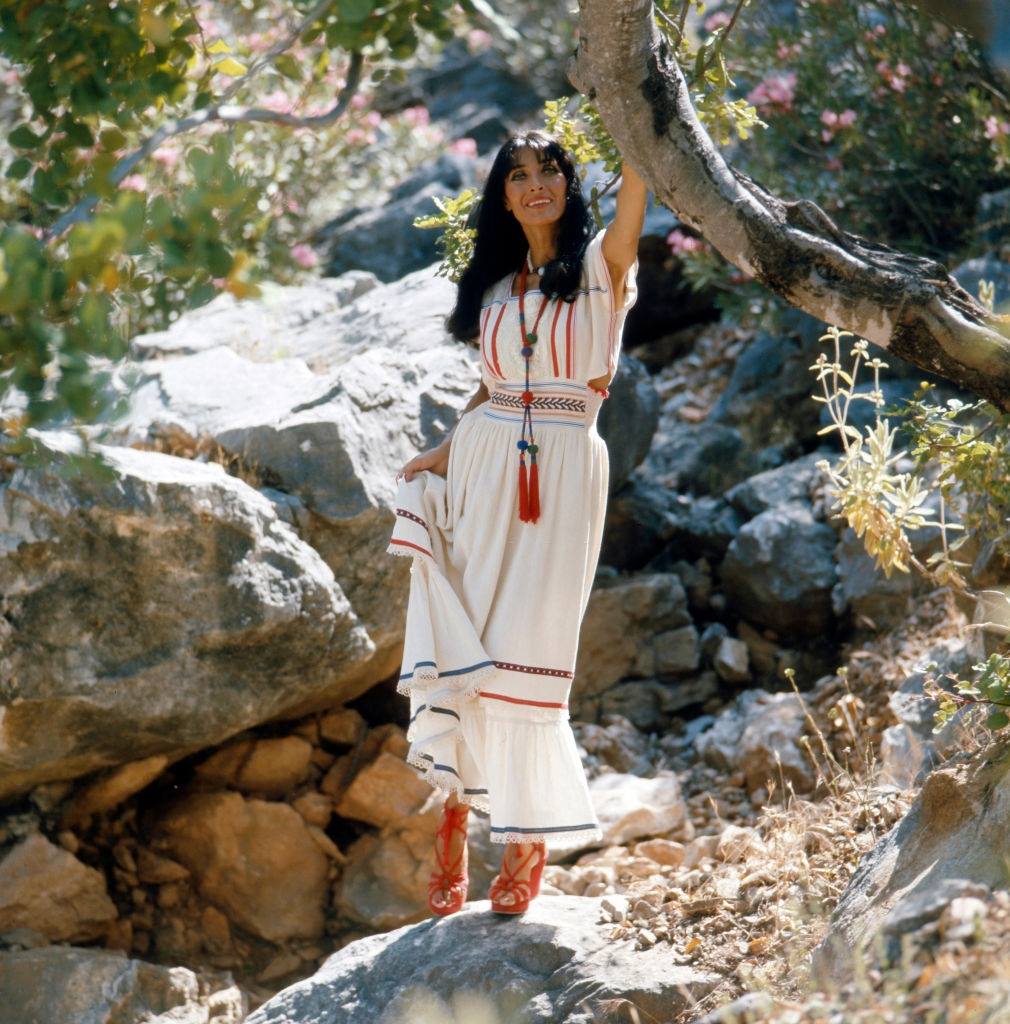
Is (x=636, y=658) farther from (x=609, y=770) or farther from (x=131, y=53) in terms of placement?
(x=131, y=53)

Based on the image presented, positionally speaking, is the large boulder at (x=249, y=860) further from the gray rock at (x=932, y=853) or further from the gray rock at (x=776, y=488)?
the gray rock at (x=776, y=488)

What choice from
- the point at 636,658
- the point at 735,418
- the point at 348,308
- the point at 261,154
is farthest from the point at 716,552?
the point at 261,154

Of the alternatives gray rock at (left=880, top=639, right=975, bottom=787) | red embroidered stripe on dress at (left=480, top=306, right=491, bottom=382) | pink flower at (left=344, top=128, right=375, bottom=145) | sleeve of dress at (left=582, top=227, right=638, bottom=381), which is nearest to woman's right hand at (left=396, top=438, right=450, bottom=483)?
red embroidered stripe on dress at (left=480, top=306, right=491, bottom=382)

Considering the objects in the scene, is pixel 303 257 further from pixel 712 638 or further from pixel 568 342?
pixel 568 342

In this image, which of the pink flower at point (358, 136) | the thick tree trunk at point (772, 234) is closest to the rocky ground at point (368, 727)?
the thick tree trunk at point (772, 234)

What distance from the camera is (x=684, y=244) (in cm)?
795

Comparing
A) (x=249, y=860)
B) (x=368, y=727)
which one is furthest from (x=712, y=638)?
(x=249, y=860)

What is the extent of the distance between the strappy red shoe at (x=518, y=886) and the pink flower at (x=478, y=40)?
32.4 feet

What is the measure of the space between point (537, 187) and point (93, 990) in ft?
9.48

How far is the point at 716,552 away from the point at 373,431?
2356mm

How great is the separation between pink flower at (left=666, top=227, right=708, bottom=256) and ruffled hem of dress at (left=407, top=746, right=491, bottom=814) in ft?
15.6

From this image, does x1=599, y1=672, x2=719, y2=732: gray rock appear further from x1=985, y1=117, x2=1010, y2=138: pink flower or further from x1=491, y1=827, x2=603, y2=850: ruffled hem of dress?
x1=985, y1=117, x2=1010, y2=138: pink flower

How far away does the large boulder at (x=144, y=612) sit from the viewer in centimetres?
438

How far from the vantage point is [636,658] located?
6543mm
